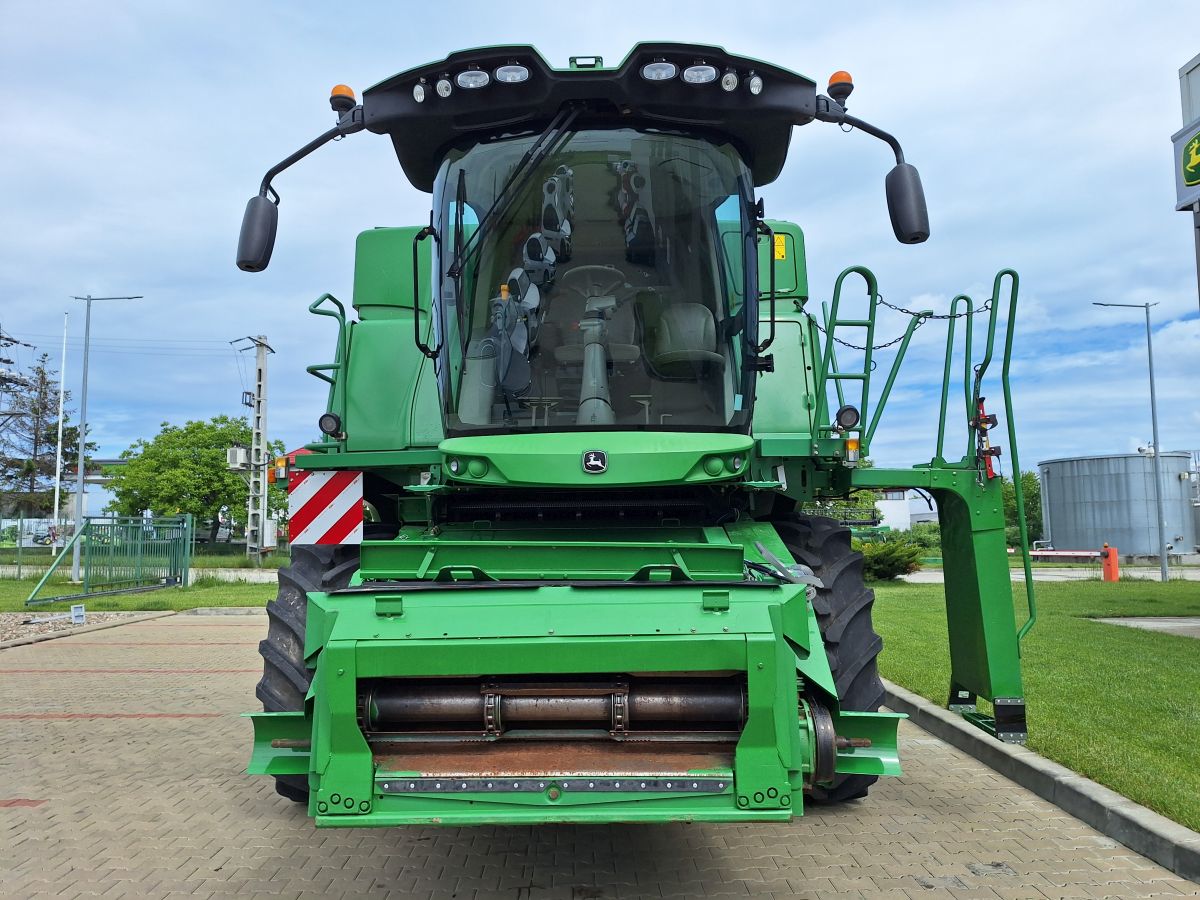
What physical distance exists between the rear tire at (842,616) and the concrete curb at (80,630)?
12.5m

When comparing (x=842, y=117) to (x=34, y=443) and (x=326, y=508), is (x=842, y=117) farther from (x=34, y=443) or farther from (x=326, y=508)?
(x=34, y=443)

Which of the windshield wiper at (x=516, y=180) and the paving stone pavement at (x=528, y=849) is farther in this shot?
the windshield wiper at (x=516, y=180)

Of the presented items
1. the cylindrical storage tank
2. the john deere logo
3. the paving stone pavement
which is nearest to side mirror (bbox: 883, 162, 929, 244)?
the paving stone pavement

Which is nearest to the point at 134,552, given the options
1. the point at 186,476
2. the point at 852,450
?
the point at 852,450

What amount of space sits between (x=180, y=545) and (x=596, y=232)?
20821mm

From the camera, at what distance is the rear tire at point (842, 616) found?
4355 mm

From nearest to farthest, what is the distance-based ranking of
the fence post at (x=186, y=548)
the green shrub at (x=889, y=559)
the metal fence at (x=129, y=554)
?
the metal fence at (x=129, y=554), the fence post at (x=186, y=548), the green shrub at (x=889, y=559)

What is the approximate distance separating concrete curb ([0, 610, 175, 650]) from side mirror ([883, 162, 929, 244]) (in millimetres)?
13471

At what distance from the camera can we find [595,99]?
4508mm

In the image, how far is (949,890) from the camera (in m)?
4.08

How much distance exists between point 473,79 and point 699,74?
1.04m

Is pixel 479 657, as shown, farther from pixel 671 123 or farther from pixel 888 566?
pixel 888 566

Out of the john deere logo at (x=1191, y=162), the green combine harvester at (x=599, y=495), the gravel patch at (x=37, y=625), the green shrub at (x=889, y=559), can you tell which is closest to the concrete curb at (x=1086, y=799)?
the green combine harvester at (x=599, y=495)

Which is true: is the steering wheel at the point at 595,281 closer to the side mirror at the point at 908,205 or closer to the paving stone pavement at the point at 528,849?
the side mirror at the point at 908,205
